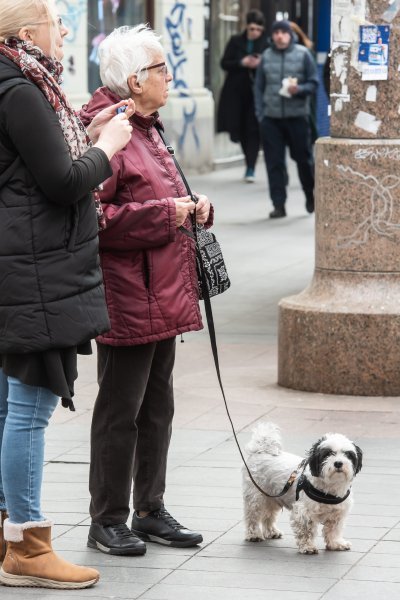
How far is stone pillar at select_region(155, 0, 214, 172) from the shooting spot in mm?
20016

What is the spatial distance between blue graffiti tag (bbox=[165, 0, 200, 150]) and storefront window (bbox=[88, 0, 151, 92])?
0.40m

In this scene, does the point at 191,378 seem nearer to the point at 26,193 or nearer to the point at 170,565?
the point at 170,565

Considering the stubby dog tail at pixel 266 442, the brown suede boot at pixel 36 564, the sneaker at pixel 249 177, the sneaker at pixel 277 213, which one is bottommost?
the sneaker at pixel 249 177

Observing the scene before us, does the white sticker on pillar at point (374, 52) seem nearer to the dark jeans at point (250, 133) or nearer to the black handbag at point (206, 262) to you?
the black handbag at point (206, 262)

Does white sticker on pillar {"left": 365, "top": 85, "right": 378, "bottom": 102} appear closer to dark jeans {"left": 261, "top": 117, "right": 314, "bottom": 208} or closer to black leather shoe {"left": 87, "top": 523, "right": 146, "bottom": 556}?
black leather shoe {"left": 87, "top": 523, "right": 146, "bottom": 556}

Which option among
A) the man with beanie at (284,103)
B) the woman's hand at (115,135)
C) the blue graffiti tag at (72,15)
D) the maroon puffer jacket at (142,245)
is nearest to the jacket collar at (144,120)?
the maroon puffer jacket at (142,245)

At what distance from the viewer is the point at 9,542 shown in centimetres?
470

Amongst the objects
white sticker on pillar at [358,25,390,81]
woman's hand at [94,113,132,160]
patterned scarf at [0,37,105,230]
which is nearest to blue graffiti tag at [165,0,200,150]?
white sticker on pillar at [358,25,390,81]

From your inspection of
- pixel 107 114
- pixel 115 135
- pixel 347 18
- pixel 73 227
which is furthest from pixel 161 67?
pixel 347 18

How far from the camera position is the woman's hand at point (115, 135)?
15.4 ft

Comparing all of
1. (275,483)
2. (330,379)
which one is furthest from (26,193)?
(330,379)

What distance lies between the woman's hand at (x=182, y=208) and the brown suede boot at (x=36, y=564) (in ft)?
3.51

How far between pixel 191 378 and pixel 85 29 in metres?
10.2

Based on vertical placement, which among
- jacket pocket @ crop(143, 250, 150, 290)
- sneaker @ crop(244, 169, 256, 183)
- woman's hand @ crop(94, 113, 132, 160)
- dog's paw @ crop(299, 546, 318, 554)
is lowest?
sneaker @ crop(244, 169, 256, 183)
